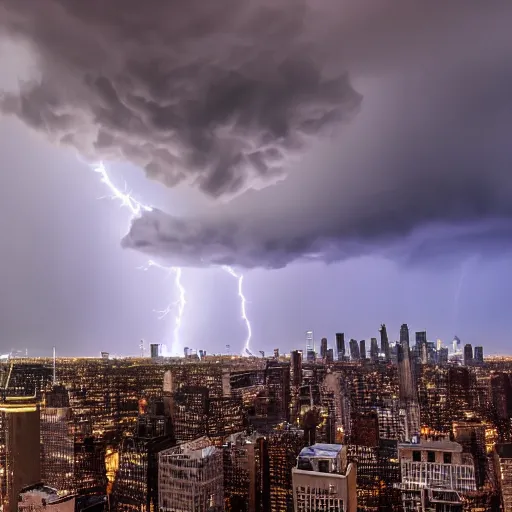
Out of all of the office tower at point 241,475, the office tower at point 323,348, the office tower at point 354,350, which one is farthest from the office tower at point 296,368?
the office tower at point 241,475

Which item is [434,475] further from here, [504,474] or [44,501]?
[44,501]

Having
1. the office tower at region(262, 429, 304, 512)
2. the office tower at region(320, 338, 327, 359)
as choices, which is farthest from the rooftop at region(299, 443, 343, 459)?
the office tower at region(320, 338, 327, 359)

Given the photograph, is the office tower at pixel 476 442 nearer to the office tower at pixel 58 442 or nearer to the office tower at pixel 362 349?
the office tower at pixel 362 349

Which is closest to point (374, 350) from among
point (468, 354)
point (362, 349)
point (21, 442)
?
point (362, 349)

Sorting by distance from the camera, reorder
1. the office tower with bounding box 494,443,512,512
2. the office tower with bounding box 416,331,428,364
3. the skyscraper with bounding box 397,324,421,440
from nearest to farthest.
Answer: the office tower with bounding box 494,443,512,512
the office tower with bounding box 416,331,428,364
the skyscraper with bounding box 397,324,421,440

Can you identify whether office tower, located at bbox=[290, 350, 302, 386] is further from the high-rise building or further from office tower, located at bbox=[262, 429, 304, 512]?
the high-rise building

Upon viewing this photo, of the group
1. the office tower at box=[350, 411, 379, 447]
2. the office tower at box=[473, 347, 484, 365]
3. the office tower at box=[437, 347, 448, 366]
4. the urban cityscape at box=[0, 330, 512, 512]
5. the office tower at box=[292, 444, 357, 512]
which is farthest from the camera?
the office tower at box=[437, 347, 448, 366]
